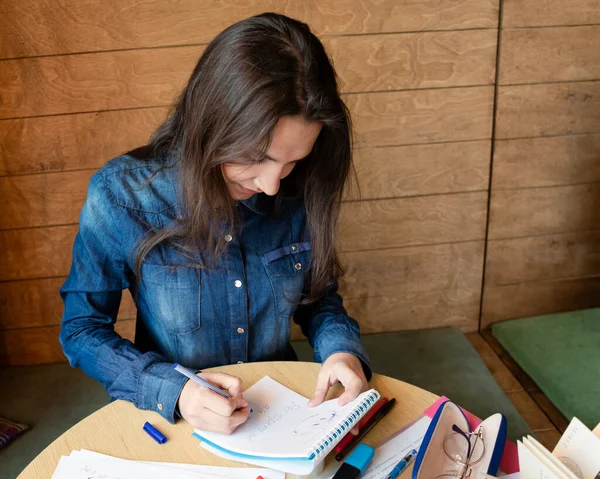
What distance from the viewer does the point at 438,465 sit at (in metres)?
0.89

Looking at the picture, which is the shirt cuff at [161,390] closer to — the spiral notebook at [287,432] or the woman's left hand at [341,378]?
the spiral notebook at [287,432]

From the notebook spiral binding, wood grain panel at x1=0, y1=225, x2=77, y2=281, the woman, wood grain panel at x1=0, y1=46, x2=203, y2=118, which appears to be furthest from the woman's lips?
wood grain panel at x1=0, y1=225, x2=77, y2=281

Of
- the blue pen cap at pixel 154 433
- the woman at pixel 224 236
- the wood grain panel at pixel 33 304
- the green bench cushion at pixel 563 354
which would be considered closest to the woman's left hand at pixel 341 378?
the woman at pixel 224 236

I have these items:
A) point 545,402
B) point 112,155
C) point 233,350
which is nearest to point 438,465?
point 233,350

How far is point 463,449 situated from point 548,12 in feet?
5.33

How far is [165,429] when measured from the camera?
1021 millimetres

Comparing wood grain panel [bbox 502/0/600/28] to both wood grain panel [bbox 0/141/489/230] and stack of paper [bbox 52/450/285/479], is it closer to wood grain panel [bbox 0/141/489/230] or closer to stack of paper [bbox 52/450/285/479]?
wood grain panel [bbox 0/141/489/230]

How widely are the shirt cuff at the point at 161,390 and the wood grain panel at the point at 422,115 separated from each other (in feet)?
4.13

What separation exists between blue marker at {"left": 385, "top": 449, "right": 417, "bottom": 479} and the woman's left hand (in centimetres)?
13

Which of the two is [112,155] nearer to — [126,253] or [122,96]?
[122,96]

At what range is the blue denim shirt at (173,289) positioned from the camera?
3.84ft

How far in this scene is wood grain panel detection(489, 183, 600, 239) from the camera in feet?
7.47

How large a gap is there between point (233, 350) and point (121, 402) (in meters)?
0.28

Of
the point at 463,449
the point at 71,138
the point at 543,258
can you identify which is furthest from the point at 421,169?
the point at 463,449
